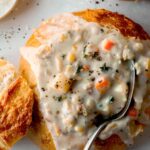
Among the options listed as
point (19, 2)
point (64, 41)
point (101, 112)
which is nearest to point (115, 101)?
point (101, 112)

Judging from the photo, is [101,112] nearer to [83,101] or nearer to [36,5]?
[83,101]

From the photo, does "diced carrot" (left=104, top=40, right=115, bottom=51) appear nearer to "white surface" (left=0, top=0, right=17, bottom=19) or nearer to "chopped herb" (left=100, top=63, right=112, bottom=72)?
"chopped herb" (left=100, top=63, right=112, bottom=72)

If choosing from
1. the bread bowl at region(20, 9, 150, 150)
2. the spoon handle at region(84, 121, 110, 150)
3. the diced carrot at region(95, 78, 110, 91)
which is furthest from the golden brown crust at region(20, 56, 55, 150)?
the diced carrot at region(95, 78, 110, 91)

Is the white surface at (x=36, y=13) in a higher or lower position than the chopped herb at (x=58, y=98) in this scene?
higher

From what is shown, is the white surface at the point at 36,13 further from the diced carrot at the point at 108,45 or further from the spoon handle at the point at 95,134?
the spoon handle at the point at 95,134

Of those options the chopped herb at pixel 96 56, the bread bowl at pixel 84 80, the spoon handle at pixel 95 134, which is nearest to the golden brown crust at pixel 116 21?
the bread bowl at pixel 84 80

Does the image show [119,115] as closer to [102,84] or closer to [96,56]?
[102,84]

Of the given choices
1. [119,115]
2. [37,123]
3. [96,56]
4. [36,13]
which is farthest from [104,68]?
[36,13]
